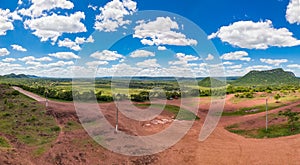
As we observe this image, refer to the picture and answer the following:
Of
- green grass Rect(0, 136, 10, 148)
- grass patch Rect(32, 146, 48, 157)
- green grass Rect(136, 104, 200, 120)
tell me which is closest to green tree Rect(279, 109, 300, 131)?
green grass Rect(136, 104, 200, 120)

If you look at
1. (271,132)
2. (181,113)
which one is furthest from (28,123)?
(271,132)

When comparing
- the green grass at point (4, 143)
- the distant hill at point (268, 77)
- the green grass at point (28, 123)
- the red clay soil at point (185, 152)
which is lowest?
the red clay soil at point (185, 152)

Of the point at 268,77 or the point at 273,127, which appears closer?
the point at 273,127

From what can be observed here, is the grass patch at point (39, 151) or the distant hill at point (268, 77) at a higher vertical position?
the distant hill at point (268, 77)

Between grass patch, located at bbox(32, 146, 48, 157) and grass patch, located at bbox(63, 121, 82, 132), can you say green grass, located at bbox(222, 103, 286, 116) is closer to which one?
grass patch, located at bbox(63, 121, 82, 132)

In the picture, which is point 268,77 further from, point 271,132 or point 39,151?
point 39,151

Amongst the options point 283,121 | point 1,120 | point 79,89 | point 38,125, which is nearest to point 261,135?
point 283,121

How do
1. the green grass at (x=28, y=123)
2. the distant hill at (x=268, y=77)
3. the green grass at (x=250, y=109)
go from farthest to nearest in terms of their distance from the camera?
the distant hill at (x=268, y=77) < the green grass at (x=250, y=109) < the green grass at (x=28, y=123)

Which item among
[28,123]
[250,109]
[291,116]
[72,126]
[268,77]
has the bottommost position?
[72,126]

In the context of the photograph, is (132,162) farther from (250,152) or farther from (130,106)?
(130,106)

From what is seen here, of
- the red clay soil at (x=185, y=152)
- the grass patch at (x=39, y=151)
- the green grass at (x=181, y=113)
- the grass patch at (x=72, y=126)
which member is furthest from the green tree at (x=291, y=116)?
the grass patch at (x=39, y=151)

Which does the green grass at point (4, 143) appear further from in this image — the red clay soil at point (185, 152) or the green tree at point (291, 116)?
the green tree at point (291, 116)
